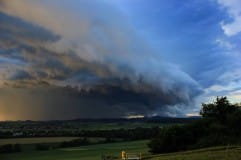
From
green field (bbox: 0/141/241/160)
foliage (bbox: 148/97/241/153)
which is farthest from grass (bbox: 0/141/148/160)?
foliage (bbox: 148/97/241/153)

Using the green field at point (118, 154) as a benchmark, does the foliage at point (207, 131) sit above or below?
above

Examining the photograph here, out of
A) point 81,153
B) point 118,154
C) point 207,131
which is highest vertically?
point 207,131

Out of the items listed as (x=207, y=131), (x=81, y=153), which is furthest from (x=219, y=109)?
(x=81, y=153)

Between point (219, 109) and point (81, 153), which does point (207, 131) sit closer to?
point (219, 109)

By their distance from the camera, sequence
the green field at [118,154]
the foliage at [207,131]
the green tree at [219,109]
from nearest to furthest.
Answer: the green field at [118,154], the foliage at [207,131], the green tree at [219,109]

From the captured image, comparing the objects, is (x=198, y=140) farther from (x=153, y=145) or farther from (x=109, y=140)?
(x=109, y=140)

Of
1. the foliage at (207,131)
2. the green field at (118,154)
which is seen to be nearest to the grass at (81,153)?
the green field at (118,154)

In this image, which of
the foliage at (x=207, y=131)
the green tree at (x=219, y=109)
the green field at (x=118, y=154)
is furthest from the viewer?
the green tree at (x=219, y=109)

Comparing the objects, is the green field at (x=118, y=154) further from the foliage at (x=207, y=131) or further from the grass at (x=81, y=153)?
the foliage at (x=207, y=131)

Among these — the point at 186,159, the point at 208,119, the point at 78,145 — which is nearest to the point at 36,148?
the point at 78,145

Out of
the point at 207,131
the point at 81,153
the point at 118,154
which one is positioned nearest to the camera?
the point at 207,131

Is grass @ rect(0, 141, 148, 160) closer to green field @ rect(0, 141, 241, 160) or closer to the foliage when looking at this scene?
green field @ rect(0, 141, 241, 160)

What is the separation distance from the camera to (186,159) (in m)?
41.2

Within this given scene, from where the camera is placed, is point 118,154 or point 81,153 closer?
point 118,154
